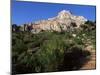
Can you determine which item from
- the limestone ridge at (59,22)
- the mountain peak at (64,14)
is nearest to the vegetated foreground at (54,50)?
the limestone ridge at (59,22)

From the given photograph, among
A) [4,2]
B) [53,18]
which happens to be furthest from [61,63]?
[4,2]

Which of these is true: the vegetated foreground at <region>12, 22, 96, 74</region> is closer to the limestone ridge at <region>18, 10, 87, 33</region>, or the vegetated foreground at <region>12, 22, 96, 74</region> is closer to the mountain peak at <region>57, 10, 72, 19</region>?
the limestone ridge at <region>18, 10, 87, 33</region>

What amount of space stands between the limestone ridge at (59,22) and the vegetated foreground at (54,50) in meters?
0.05

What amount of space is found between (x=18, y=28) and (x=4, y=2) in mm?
353

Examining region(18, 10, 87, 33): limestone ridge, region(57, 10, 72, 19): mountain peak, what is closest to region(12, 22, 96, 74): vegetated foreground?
region(18, 10, 87, 33): limestone ridge

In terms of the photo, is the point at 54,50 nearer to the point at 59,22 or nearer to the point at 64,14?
the point at 59,22

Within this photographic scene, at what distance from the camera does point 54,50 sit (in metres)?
3.25

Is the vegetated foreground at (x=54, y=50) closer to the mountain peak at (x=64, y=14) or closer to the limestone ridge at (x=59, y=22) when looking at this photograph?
the limestone ridge at (x=59, y=22)

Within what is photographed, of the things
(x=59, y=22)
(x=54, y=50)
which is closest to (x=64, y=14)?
(x=59, y=22)

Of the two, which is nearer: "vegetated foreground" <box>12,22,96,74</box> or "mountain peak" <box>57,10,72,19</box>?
"vegetated foreground" <box>12,22,96,74</box>

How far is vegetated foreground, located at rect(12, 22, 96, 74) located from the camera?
122 inches

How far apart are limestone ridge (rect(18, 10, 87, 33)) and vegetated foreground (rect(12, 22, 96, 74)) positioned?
0.17 feet

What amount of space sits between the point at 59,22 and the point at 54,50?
1.20ft

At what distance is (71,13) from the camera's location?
10.9 ft
